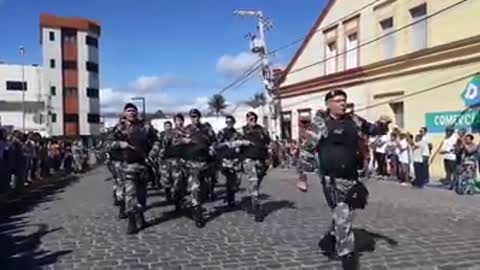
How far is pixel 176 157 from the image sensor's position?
37.5 feet

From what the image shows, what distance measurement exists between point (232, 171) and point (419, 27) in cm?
1306

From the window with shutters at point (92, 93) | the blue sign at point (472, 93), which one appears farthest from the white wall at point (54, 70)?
the blue sign at point (472, 93)

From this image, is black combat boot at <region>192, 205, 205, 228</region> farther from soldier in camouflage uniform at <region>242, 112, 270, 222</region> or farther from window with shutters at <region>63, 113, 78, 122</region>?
window with shutters at <region>63, 113, 78, 122</region>

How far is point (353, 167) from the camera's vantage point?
6730 millimetres

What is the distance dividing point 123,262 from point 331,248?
260 centimetres

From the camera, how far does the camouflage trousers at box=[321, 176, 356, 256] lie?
6.63 metres

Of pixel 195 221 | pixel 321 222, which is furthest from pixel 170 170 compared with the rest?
pixel 321 222

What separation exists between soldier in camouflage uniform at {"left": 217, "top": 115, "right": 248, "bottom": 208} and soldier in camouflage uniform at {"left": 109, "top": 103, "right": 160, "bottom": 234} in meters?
1.73

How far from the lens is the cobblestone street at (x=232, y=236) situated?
759cm

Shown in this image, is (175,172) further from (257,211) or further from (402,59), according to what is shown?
(402,59)

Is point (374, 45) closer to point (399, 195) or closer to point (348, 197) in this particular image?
point (399, 195)

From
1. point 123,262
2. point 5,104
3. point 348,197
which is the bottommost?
point 123,262

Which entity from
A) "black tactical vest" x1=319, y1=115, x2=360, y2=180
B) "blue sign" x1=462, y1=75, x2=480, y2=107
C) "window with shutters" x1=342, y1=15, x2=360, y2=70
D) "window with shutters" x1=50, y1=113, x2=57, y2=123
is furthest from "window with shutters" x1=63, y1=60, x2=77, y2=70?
"black tactical vest" x1=319, y1=115, x2=360, y2=180

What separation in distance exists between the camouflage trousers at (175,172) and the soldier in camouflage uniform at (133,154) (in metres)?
1.06
